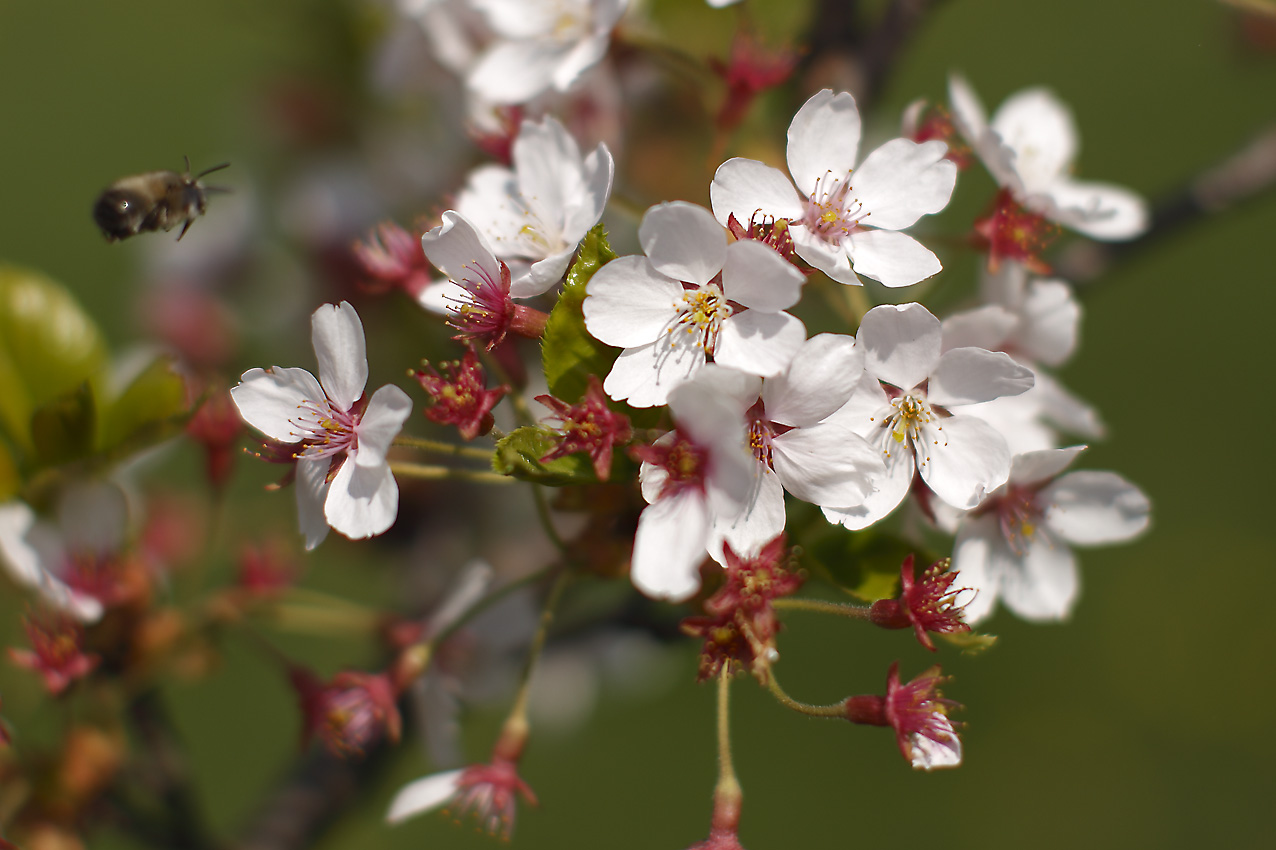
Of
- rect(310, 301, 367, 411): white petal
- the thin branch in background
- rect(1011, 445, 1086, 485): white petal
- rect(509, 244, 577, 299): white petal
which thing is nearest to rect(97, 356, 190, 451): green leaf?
rect(310, 301, 367, 411): white petal

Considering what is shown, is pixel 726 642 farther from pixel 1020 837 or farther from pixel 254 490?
pixel 1020 837

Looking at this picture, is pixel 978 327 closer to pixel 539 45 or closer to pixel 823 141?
pixel 823 141

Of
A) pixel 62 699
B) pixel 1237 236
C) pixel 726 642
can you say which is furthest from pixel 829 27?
pixel 1237 236

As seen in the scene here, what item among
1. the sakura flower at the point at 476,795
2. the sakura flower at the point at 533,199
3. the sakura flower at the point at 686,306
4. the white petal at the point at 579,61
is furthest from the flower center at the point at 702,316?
the sakura flower at the point at 476,795

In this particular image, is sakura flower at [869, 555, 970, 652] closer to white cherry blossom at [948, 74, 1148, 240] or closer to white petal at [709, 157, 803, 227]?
white petal at [709, 157, 803, 227]

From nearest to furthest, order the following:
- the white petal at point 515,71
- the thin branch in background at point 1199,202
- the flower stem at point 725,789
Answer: the flower stem at point 725,789 → the white petal at point 515,71 → the thin branch in background at point 1199,202

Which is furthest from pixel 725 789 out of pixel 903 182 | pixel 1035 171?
pixel 1035 171

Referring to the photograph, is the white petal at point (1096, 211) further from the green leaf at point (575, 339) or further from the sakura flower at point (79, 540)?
the sakura flower at point (79, 540)
